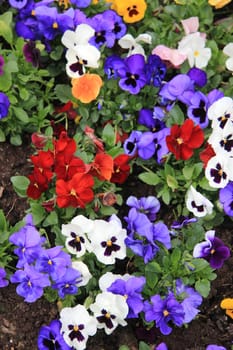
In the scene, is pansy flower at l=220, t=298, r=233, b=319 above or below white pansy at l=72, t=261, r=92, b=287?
below

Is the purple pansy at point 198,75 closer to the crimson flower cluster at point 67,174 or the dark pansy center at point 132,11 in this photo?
the dark pansy center at point 132,11

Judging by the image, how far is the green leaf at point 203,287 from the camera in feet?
10.1

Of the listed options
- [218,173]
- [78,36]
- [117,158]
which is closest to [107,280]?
[117,158]

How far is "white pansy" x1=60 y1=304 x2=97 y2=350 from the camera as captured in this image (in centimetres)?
302

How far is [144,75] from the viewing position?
3.53 m

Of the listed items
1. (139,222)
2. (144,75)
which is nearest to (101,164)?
(139,222)

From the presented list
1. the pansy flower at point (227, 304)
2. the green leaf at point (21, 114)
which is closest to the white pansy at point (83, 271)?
the pansy flower at point (227, 304)

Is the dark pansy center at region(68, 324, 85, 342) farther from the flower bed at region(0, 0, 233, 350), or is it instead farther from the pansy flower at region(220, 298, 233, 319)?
the pansy flower at region(220, 298, 233, 319)

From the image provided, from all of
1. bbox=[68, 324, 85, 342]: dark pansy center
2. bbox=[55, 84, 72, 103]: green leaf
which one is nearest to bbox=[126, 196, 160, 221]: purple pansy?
bbox=[68, 324, 85, 342]: dark pansy center

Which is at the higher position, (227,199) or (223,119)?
(223,119)

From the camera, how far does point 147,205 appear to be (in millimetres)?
3264

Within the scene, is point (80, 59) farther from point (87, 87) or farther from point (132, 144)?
point (132, 144)

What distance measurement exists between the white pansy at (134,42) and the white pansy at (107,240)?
3.30 feet

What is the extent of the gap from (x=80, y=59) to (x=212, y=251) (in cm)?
116
